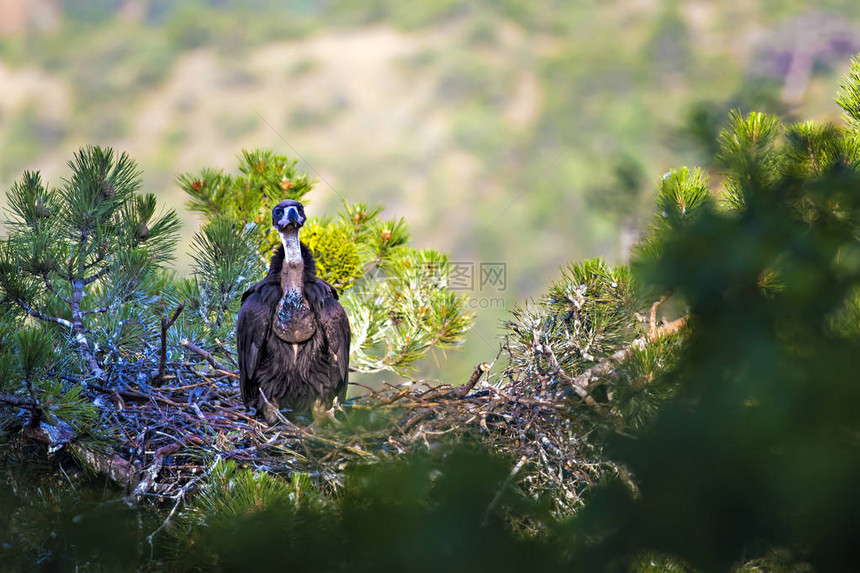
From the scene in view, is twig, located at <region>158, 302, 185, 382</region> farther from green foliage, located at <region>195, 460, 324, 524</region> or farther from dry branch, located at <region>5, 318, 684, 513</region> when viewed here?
green foliage, located at <region>195, 460, 324, 524</region>

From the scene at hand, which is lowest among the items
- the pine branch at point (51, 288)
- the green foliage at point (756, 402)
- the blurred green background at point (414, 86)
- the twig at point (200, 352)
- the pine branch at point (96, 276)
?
the green foliage at point (756, 402)

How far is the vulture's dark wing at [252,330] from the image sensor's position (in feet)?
13.0

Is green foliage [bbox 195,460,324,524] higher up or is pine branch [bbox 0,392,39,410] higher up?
pine branch [bbox 0,392,39,410]

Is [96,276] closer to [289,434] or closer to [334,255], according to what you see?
[289,434]

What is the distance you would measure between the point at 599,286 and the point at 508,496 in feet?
10.1

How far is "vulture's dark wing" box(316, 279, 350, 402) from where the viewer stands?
13.3 feet

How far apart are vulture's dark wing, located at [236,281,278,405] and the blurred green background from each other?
84.0 ft

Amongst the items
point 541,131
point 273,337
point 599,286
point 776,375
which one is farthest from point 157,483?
point 541,131

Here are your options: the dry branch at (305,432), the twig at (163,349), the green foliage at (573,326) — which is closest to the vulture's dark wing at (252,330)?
the dry branch at (305,432)

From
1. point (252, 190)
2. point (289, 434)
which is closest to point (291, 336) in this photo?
point (289, 434)

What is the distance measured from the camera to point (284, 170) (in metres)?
5.15

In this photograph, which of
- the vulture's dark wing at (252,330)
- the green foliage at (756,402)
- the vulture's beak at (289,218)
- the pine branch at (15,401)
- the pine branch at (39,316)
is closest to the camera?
the green foliage at (756,402)

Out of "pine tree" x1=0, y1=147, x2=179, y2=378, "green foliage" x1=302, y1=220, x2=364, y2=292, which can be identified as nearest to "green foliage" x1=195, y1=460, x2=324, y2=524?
"pine tree" x1=0, y1=147, x2=179, y2=378

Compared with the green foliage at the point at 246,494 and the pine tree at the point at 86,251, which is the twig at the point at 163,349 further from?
the green foliage at the point at 246,494
